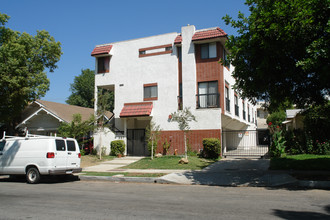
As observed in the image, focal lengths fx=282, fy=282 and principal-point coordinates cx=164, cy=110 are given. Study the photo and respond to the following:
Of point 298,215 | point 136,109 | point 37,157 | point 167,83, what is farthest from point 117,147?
point 298,215

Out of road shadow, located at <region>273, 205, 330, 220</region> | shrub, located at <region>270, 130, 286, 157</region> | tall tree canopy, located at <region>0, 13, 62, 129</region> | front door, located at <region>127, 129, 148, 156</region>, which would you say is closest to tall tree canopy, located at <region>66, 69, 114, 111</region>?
tall tree canopy, located at <region>0, 13, 62, 129</region>

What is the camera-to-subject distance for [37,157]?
11.8m

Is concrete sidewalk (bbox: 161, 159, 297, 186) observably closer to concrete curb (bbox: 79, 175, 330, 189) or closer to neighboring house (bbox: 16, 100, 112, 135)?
concrete curb (bbox: 79, 175, 330, 189)

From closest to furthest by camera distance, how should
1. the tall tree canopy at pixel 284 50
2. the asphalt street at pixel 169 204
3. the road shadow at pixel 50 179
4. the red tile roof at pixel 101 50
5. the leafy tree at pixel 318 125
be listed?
the asphalt street at pixel 169 204 < the tall tree canopy at pixel 284 50 < the road shadow at pixel 50 179 < the leafy tree at pixel 318 125 < the red tile roof at pixel 101 50

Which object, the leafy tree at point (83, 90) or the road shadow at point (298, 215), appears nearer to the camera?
the road shadow at point (298, 215)

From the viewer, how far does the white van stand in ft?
38.2

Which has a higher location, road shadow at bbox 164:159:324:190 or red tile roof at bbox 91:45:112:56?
red tile roof at bbox 91:45:112:56

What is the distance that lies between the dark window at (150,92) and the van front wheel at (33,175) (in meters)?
11.5

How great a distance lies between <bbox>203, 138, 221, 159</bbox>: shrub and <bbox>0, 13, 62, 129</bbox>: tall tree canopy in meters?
14.5

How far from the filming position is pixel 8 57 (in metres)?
21.9

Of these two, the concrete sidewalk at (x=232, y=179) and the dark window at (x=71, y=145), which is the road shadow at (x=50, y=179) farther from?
the dark window at (x=71, y=145)

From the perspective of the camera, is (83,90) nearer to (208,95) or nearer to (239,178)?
(208,95)

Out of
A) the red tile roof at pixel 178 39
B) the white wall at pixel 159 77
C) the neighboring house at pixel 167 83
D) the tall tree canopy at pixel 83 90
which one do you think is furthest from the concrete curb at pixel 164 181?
the tall tree canopy at pixel 83 90

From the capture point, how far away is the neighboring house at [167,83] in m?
20.1
